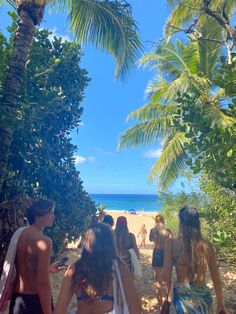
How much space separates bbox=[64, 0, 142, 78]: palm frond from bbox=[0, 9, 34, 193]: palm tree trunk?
1.63 meters

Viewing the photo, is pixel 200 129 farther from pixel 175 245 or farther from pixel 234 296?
pixel 234 296

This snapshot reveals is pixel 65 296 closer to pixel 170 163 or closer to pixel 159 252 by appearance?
pixel 159 252

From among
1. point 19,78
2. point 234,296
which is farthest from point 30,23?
point 234,296

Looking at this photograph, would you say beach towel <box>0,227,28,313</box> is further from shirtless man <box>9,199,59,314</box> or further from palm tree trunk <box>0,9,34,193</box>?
palm tree trunk <box>0,9,34,193</box>

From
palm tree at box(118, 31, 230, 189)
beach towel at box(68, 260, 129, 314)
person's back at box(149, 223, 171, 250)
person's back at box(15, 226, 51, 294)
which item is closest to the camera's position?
beach towel at box(68, 260, 129, 314)

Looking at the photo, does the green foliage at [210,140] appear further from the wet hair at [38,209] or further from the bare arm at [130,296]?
the wet hair at [38,209]

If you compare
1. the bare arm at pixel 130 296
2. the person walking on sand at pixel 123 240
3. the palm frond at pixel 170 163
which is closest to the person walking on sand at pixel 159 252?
the person walking on sand at pixel 123 240

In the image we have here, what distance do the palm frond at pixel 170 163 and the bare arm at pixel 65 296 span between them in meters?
8.99

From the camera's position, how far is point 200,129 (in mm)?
2703

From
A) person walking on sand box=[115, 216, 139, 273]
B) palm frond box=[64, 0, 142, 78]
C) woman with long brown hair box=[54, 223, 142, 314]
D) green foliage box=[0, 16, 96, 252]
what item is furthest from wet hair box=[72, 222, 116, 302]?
palm frond box=[64, 0, 142, 78]

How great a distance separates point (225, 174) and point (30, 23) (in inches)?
160

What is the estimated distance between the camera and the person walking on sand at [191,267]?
2.65 meters

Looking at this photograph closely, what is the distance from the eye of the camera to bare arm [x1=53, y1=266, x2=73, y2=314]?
6.15 feet

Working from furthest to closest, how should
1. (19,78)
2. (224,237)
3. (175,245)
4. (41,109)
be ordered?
(41,109) < (19,78) < (175,245) < (224,237)
